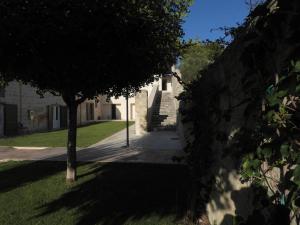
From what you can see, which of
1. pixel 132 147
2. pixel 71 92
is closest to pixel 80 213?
pixel 71 92

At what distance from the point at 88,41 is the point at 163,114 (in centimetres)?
1828

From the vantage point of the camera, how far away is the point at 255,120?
118 inches

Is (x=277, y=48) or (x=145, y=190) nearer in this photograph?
(x=277, y=48)

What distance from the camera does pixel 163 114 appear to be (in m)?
24.7

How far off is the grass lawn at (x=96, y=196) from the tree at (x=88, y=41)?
2.01 m

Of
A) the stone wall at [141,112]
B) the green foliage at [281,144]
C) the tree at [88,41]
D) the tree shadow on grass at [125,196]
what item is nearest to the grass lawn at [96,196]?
the tree shadow on grass at [125,196]

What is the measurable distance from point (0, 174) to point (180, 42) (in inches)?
215

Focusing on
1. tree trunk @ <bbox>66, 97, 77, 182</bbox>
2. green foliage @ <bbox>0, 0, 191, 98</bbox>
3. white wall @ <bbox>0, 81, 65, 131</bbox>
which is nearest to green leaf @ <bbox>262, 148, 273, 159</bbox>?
green foliage @ <bbox>0, 0, 191, 98</bbox>

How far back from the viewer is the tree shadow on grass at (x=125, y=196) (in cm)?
611

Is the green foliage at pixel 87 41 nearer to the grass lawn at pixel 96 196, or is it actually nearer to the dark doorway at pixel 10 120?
the grass lawn at pixel 96 196

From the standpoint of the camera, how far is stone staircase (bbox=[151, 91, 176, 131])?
22859 millimetres

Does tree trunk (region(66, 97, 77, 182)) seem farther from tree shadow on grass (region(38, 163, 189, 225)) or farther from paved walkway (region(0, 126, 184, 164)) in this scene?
paved walkway (region(0, 126, 184, 164))

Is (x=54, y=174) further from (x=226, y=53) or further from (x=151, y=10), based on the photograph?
(x=226, y=53)

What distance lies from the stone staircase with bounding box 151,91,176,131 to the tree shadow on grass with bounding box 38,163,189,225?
41.9ft
